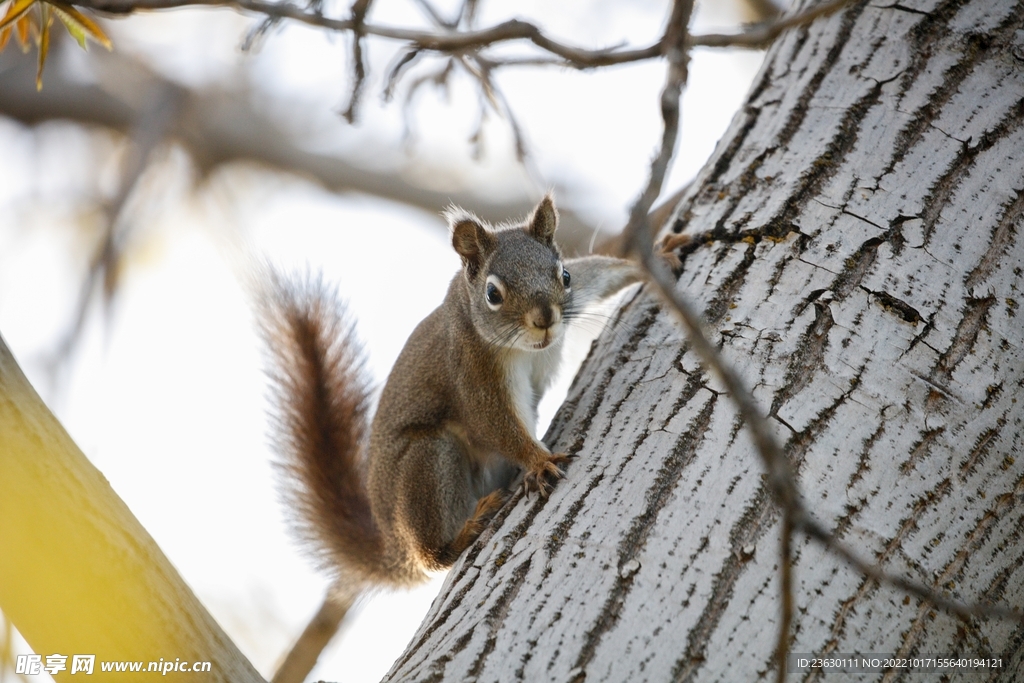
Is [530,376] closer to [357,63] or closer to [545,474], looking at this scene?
[545,474]

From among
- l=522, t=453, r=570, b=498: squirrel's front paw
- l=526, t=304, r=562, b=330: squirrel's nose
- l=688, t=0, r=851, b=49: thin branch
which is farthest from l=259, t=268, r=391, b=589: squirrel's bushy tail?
l=688, t=0, r=851, b=49: thin branch

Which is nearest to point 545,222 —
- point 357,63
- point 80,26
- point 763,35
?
point 357,63

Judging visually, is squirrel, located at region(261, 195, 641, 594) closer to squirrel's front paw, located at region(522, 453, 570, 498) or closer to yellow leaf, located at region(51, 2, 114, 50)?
squirrel's front paw, located at region(522, 453, 570, 498)

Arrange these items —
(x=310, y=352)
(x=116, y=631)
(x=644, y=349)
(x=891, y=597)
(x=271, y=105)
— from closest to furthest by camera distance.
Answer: (x=116, y=631) → (x=891, y=597) → (x=644, y=349) → (x=310, y=352) → (x=271, y=105)

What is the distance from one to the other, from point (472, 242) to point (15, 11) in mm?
1742

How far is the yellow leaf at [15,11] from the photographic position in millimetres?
2008

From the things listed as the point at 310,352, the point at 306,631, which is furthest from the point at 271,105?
the point at 306,631

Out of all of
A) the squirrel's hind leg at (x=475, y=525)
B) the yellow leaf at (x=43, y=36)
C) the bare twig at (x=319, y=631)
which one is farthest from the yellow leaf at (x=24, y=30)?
the bare twig at (x=319, y=631)

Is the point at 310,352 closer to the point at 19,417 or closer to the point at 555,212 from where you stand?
the point at 555,212

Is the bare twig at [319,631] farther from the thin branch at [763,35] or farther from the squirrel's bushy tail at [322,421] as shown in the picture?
the thin branch at [763,35]

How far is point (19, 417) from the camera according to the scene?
1.61 meters

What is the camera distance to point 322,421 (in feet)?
12.3

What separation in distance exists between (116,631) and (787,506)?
1307mm

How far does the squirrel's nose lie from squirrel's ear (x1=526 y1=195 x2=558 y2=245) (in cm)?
50
